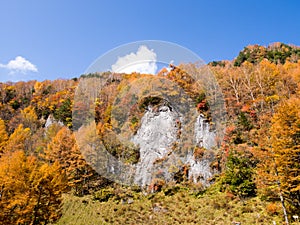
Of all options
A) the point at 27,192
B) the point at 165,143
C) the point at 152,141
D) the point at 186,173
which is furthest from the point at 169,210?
the point at 27,192

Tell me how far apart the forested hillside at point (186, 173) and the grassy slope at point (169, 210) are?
0.20 ft

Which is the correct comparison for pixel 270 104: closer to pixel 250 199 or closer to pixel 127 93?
pixel 250 199

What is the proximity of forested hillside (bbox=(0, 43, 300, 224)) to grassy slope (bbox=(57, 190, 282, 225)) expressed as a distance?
2.5 inches

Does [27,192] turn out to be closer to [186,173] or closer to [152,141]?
[152,141]

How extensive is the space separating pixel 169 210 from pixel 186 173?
12.8ft

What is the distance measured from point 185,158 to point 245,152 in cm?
460

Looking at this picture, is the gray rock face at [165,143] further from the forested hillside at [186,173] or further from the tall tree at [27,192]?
the tall tree at [27,192]

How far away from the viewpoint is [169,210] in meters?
16.0

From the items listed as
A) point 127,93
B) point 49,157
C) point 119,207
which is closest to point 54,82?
point 49,157

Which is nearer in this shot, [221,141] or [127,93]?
[127,93]

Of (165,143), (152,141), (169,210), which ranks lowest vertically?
(169,210)

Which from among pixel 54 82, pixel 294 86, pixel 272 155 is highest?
pixel 54 82

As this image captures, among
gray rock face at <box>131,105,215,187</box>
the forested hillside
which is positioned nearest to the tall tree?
the forested hillside

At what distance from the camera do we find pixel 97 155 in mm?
8859
